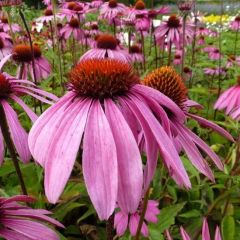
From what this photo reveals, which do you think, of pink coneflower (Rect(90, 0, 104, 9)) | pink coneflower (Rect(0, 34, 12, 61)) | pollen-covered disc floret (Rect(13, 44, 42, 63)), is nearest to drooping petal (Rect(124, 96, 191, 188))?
pollen-covered disc floret (Rect(13, 44, 42, 63))

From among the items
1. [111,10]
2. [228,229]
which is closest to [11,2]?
[228,229]

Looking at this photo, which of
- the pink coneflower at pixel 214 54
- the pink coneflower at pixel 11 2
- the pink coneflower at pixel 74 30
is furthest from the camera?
the pink coneflower at pixel 214 54

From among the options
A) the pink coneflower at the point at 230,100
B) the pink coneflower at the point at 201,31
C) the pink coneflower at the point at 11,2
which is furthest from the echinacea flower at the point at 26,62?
the pink coneflower at the point at 201,31

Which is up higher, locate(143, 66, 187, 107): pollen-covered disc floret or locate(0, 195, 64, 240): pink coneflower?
locate(143, 66, 187, 107): pollen-covered disc floret

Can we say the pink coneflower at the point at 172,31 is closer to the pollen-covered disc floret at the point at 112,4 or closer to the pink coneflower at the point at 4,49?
the pollen-covered disc floret at the point at 112,4

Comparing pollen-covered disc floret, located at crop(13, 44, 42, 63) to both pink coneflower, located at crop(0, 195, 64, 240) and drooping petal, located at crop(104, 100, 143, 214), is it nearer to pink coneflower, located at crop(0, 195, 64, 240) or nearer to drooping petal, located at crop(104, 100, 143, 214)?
pink coneflower, located at crop(0, 195, 64, 240)

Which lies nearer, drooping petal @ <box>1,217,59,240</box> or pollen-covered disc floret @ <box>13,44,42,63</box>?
drooping petal @ <box>1,217,59,240</box>
